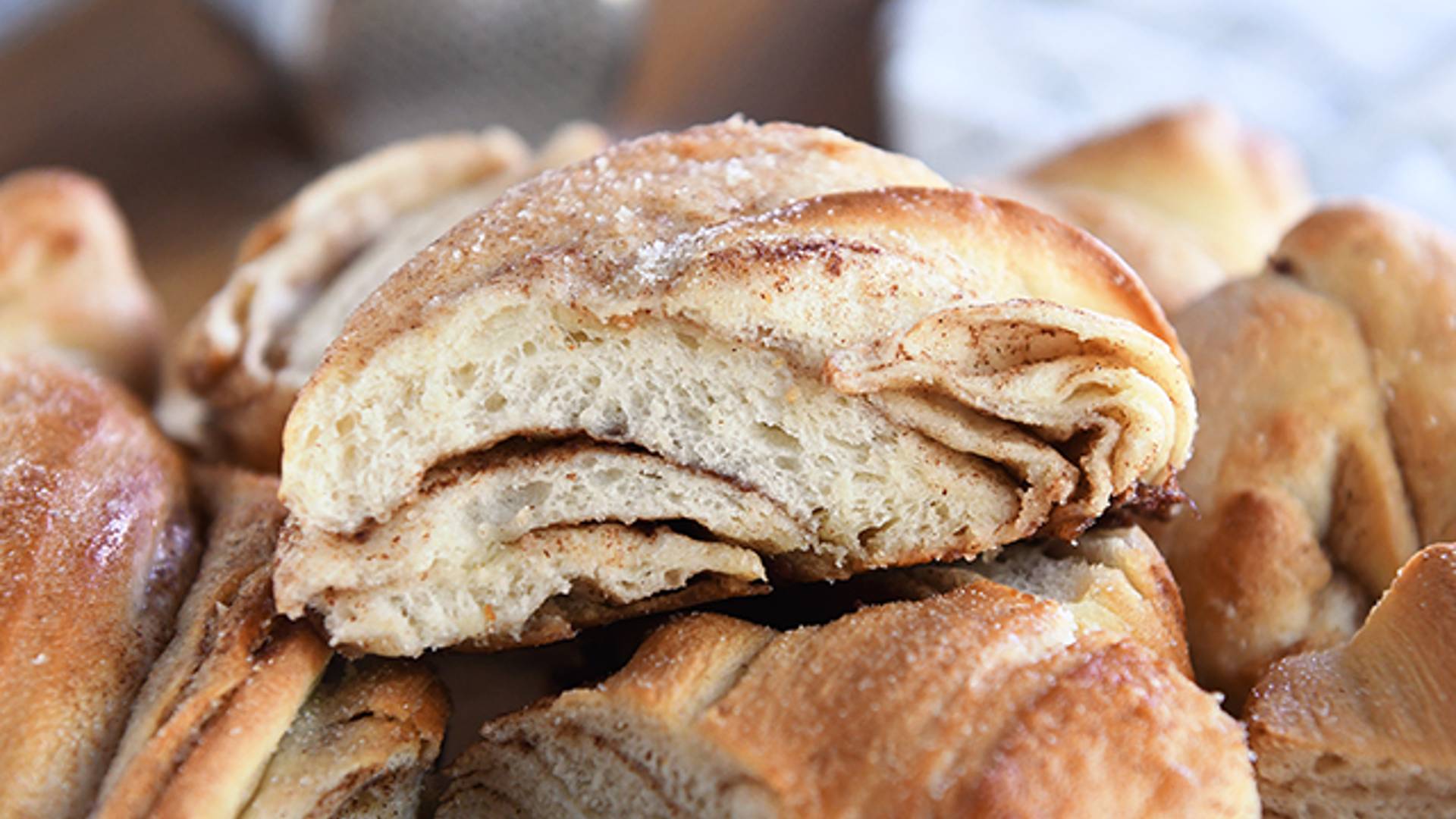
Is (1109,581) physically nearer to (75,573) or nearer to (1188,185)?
(75,573)

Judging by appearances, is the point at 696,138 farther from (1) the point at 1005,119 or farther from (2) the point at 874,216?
(1) the point at 1005,119

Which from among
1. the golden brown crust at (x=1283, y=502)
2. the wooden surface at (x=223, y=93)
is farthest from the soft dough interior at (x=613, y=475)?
the wooden surface at (x=223, y=93)

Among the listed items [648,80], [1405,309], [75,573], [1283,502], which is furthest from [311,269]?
[648,80]

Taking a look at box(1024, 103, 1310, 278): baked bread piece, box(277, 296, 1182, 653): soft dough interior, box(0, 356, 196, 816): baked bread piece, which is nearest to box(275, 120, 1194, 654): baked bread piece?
box(277, 296, 1182, 653): soft dough interior

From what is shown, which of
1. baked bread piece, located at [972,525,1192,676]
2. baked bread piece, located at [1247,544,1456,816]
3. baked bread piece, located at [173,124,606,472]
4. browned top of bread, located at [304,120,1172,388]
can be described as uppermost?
browned top of bread, located at [304,120,1172,388]

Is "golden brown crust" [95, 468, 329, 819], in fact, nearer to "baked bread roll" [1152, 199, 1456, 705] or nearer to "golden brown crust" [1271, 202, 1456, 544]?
"baked bread roll" [1152, 199, 1456, 705]

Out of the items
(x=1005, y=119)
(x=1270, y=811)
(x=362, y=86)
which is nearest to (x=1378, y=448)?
(x=1270, y=811)
